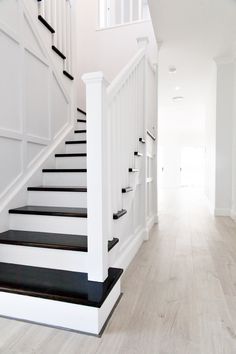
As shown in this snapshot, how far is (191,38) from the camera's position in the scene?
3.48 m

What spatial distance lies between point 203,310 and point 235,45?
3720 millimetres

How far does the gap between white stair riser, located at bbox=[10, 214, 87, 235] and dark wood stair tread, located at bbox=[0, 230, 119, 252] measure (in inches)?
1.9

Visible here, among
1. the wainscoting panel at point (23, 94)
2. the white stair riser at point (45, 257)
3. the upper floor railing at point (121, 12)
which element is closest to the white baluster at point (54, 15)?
the wainscoting panel at point (23, 94)

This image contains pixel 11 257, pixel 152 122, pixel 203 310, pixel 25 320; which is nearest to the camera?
pixel 25 320

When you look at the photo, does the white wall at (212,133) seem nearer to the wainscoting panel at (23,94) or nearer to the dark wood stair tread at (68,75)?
the dark wood stair tread at (68,75)

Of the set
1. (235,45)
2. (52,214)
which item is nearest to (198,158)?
(235,45)

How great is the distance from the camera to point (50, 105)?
2633mm

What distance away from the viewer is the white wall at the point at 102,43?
12.8 feet

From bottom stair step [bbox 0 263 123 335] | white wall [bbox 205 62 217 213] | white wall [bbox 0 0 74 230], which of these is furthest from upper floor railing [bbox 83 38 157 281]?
white wall [bbox 205 62 217 213]

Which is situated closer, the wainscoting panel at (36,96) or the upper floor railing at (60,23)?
the wainscoting panel at (36,96)

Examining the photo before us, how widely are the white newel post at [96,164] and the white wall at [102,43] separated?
278 centimetres

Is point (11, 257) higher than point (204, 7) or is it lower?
lower

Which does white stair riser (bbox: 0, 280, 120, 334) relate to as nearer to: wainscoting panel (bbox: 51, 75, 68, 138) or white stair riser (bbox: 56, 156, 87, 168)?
white stair riser (bbox: 56, 156, 87, 168)

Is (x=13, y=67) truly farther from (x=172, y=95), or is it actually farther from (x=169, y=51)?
(x=172, y=95)
